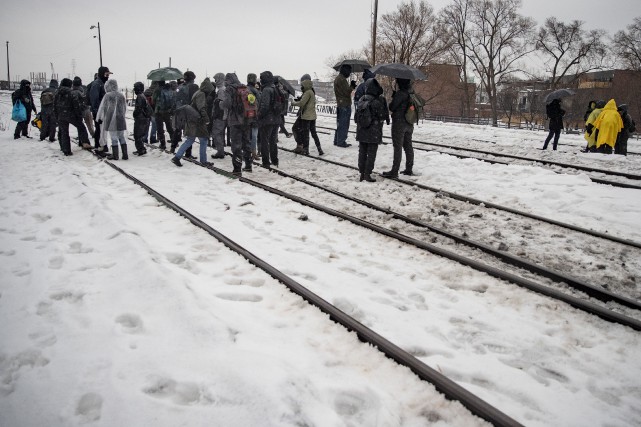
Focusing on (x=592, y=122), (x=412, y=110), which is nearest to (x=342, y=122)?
(x=412, y=110)

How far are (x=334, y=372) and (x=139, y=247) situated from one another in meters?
2.70

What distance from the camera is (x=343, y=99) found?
37.1ft

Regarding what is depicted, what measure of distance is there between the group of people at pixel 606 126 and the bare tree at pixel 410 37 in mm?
31627

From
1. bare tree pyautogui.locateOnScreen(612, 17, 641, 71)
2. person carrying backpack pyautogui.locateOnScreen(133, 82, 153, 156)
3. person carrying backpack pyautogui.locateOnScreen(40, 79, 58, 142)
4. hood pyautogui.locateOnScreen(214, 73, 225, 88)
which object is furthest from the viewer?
bare tree pyautogui.locateOnScreen(612, 17, 641, 71)

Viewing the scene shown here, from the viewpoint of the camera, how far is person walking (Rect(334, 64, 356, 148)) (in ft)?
35.9

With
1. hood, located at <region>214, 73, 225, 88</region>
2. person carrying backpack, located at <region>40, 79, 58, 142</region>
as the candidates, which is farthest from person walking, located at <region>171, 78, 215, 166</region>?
person carrying backpack, located at <region>40, 79, 58, 142</region>

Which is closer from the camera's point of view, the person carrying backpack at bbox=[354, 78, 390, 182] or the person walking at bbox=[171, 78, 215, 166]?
the person carrying backpack at bbox=[354, 78, 390, 182]

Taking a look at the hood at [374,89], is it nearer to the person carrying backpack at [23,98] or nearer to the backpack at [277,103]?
the backpack at [277,103]

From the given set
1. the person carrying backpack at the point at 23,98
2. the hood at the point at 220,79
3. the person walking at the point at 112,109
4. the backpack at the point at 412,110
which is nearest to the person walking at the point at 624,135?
the backpack at the point at 412,110

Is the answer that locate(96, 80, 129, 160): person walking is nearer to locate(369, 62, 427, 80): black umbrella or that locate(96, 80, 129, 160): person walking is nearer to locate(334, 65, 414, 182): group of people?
locate(334, 65, 414, 182): group of people

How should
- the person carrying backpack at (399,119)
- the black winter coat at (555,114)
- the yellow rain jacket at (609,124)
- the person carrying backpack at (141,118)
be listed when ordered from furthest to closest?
A: the black winter coat at (555,114) < the yellow rain jacket at (609,124) < the person carrying backpack at (141,118) < the person carrying backpack at (399,119)

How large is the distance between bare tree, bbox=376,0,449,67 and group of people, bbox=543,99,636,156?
3163 centimetres

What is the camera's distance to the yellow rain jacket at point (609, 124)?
11.5 m

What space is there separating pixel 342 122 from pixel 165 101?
553 centimetres
